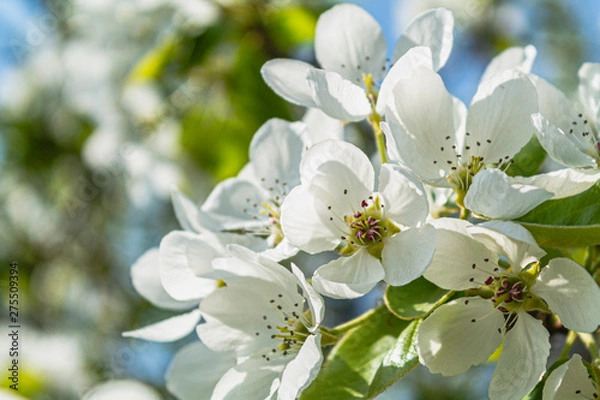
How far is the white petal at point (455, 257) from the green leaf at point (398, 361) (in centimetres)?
9

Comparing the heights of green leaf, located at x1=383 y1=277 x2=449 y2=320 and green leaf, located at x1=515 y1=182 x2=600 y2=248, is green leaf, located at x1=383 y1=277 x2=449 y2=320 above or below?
below

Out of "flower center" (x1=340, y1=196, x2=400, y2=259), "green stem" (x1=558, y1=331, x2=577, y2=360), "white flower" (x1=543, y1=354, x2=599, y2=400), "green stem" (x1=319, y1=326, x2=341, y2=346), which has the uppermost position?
"flower center" (x1=340, y1=196, x2=400, y2=259)

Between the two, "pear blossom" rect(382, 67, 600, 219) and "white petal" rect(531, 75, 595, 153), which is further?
"white petal" rect(531, 75, 595, 153)

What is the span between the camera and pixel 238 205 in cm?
140

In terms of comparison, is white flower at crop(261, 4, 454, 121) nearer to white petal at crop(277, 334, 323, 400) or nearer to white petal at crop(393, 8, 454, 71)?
white petal at crop(393, 8, 454, 71)

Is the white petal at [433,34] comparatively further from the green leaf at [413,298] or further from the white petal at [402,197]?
the green leaf at [413,298]

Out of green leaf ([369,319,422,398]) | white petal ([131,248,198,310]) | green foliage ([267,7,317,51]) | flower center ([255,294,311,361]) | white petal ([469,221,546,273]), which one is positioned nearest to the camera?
white petal ([469,221,546,273])

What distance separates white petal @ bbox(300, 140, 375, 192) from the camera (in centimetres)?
108

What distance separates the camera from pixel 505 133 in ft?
3.74

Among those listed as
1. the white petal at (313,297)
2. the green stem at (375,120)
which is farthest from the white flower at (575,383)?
the green stem at (375,120)

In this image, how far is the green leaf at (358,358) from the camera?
1098 mm

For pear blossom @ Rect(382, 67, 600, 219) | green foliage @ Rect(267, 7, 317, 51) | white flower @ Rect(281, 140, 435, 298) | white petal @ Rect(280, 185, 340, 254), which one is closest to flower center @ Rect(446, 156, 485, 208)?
pear blossom @ Rect(382, 67, 600, 219)

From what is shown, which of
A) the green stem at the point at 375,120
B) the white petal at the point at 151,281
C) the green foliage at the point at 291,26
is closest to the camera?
the green stem at the point at 375,120

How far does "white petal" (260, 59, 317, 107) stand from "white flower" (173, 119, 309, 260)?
→ 0.09m
